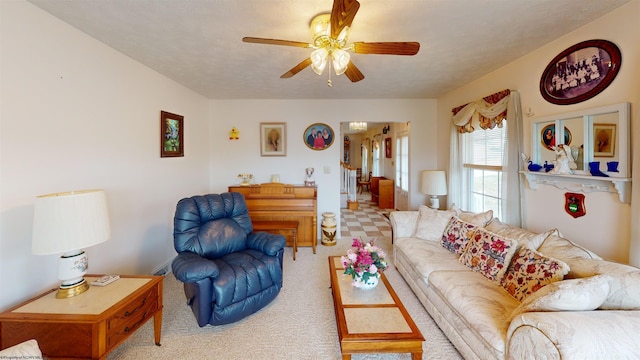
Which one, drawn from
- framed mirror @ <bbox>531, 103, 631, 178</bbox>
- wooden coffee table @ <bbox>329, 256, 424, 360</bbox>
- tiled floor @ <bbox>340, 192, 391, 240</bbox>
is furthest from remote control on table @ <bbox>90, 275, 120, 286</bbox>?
framed mirror @ <bbox>531, 103, 631, 178</bbox>

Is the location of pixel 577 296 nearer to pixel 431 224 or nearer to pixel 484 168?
pixel 431 224

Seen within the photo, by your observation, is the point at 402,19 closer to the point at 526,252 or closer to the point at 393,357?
the point at 526,252

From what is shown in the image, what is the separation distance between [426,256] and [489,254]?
540 mm

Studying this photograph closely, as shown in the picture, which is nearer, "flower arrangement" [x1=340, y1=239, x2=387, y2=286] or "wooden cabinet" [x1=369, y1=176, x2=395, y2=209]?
"flower arrangement" [x1=340, y1=239, x2=387, y2=286]

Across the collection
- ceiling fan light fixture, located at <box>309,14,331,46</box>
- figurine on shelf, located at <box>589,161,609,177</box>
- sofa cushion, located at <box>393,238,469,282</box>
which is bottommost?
sofa cushion, located at <box>393,238,469,282</box>

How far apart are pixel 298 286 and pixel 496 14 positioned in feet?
9.77

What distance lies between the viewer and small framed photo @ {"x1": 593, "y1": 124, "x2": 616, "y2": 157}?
6.01 ft

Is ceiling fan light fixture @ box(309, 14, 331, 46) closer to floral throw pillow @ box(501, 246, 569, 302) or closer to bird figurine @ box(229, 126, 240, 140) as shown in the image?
floral throw pillow @ box(501, 246, 569, 302)

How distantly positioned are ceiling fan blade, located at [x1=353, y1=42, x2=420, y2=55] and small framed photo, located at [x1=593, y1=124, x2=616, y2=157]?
1.57 meters

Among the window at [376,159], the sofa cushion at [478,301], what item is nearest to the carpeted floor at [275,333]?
the sofa cushion at [478,301]

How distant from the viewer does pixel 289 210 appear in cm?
393

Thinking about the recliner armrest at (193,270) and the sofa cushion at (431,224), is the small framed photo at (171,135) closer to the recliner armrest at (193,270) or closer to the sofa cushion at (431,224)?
the recliner armrest at (193,270)

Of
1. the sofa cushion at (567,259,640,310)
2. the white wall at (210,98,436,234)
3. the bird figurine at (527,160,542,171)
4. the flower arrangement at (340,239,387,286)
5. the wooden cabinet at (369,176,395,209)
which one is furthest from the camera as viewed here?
the wooden cabinet at (369,176,395,209)

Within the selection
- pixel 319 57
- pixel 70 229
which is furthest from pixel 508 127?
pixel 70 229
